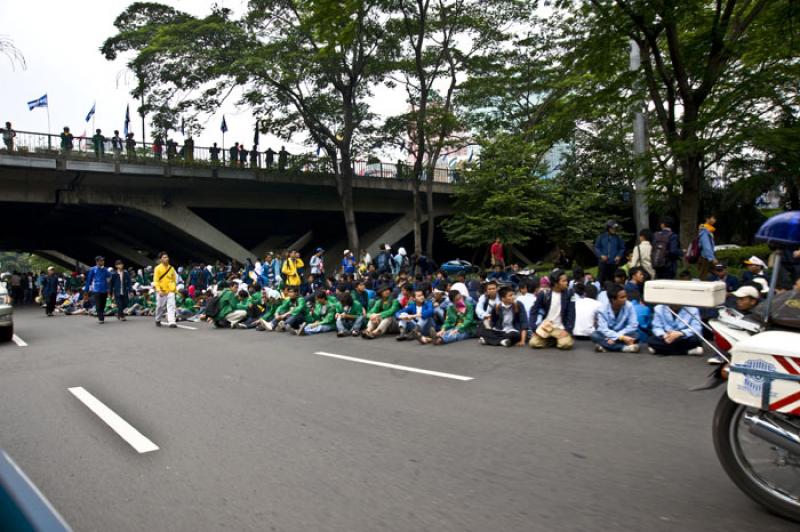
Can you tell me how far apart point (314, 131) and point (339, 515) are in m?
24.6

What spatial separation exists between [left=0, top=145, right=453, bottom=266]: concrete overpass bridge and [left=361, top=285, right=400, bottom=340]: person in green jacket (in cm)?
1868

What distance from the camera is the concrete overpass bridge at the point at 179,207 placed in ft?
84.5

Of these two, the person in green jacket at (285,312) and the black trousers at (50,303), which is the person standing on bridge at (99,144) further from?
the person in green jacket at (285,312)

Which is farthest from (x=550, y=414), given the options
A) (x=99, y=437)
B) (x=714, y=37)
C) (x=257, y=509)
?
(x=714, y=37)

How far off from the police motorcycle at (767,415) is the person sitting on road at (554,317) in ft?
19.1

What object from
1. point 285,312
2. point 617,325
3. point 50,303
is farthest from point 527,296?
point 50,303

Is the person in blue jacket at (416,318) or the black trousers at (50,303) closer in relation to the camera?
the person in blue jacket at (416,318)

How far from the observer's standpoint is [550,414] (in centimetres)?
537

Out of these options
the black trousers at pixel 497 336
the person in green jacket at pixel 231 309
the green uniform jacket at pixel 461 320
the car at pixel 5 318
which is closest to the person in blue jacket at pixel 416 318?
the green uniform jacket at pixel 461 320

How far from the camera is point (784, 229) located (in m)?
3.49

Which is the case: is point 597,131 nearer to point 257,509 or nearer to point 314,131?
point 314,131

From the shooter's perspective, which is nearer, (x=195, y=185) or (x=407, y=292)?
(x=407, y=292)

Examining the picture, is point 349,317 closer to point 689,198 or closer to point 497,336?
point 497,336

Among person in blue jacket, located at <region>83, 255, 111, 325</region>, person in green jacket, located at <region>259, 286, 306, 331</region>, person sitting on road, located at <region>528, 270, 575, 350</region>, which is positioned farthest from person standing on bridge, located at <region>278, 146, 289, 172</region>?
person sitting on road, located at <region>528, 270, 575, 350</region>
